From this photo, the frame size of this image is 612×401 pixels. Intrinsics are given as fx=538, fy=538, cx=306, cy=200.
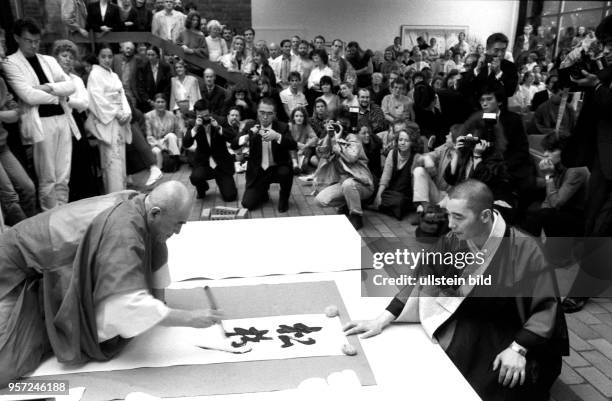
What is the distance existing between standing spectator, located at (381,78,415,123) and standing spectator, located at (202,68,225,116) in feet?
6.81

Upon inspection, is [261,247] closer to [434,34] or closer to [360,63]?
[360,63]

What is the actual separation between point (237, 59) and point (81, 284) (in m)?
6.30

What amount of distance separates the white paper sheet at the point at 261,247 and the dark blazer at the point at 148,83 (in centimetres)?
388

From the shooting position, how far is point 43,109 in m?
3.92

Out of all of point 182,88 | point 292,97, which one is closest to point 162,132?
point 182,88

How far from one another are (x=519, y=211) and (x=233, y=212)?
227cm

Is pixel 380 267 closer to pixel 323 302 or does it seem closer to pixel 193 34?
pixel 323 302

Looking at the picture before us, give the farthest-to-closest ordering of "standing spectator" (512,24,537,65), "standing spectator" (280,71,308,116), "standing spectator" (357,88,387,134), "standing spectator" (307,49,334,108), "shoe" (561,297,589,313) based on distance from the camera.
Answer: "standing spectator" (512,24,537,65) → "standing spectator" (307,49,334,108) → "standing spectator" (280,71,308,116) → "standing spectator" (357,88,387,134) → "shoe" (561,297,589,313)

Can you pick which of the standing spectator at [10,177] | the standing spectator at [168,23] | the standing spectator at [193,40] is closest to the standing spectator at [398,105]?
the standing spectator at [193,40]

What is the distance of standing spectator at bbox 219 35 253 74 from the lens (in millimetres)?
7520

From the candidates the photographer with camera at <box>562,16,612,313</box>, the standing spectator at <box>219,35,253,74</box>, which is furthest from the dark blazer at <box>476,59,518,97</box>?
the standing spectator at <box>219,35,253,74</box>

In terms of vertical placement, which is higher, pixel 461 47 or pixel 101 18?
pixel 101 18

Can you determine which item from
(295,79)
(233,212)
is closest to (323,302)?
(233,212)

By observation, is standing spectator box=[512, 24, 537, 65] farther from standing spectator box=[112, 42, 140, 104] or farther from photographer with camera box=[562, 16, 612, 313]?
photographer with camera box=[562, 16, 612, 313]
